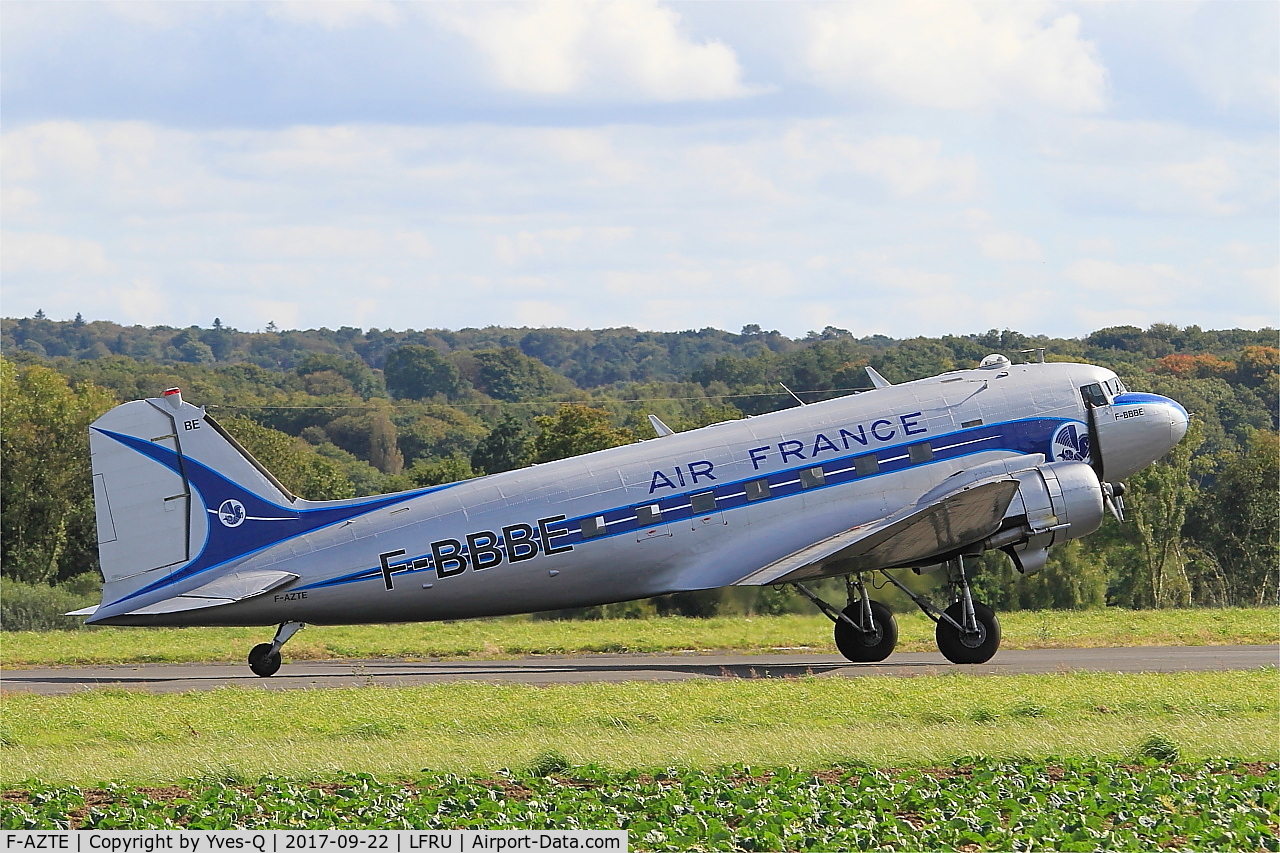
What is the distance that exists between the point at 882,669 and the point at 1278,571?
3768cm

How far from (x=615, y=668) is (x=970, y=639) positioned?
23.3 ft

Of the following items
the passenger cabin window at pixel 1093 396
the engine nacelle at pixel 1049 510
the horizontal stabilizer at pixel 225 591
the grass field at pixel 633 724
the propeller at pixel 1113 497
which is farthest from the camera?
the passenger cabin window at pixel 1093 396

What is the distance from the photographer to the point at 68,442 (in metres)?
62.0

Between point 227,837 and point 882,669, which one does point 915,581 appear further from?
point 227,837

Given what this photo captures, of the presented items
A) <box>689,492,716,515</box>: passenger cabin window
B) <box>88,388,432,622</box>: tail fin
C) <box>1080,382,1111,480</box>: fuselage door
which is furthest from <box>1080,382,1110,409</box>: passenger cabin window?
<box>88,388,432,622</box>: tail fin

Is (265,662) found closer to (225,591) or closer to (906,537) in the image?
(225,591)

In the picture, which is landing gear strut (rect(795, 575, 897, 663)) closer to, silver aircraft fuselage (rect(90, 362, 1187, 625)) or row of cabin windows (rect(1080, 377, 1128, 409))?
silver aircraft fuselage (rect(90, 362, 1187, 625))

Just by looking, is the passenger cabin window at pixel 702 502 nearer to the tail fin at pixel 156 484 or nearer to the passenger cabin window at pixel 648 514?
the passenger cabin window at pixel 648 514

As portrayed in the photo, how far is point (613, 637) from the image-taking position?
36.1 m

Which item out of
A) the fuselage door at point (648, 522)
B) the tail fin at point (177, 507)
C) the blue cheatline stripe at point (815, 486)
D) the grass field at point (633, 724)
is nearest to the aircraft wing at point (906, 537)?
the blue cheatline stripe at point (815, 486)

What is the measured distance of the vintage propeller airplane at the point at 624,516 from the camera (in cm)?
2522

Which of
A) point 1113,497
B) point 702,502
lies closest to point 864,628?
point 702,502

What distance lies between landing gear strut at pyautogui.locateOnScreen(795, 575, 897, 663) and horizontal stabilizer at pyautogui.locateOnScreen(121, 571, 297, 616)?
31.3ft

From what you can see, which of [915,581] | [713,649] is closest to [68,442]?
[713,649]
